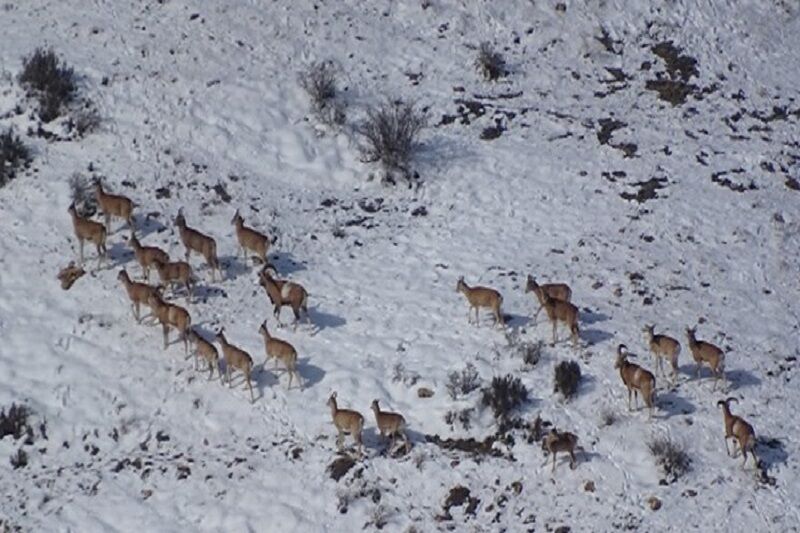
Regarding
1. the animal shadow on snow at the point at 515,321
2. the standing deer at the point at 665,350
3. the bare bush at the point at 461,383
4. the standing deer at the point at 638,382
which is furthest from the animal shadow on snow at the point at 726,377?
the bare bush at the point at 461,383

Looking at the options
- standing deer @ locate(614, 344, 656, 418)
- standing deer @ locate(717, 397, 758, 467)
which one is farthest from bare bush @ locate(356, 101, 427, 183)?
standing deer @ locate(717, 397, 758, 467)

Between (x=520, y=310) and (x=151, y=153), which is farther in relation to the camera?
(x=151, y=153)

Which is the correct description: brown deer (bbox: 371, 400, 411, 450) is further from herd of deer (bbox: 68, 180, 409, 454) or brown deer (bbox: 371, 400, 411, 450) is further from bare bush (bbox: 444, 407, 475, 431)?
bare bush (bbox: 444, 407, 475, 431)

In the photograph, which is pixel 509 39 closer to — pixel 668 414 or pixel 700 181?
pixel 700 181

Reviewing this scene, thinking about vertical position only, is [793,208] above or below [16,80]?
below

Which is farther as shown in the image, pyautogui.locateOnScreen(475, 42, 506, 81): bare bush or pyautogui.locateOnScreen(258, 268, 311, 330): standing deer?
pyautogui.locateOnScreen(475, 42, 506, 81): bare bush

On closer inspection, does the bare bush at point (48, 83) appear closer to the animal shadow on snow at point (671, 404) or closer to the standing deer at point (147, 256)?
the standing deer at point (147, 256)

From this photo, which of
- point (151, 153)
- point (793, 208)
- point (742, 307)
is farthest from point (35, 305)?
point (793, 208)

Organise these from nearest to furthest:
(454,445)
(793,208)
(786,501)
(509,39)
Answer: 1. (786,501)
2. (454,445)
3. (793,208)
4. (509,39)
